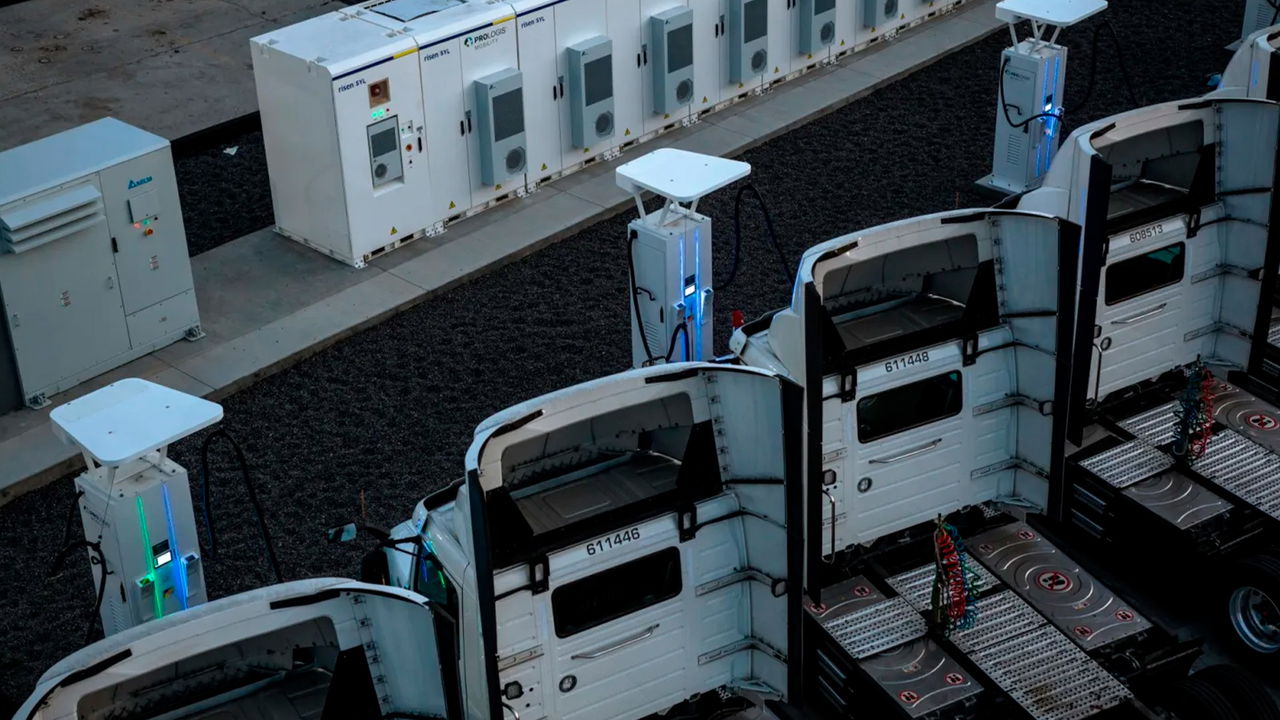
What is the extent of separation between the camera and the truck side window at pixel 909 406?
990 cm

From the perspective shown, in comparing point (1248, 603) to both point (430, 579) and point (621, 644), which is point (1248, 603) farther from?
point (430, 579)

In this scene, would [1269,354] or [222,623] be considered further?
[1269,354]

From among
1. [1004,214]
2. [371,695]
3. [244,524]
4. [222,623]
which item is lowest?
[244,524]

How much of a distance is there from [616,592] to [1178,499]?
14.2 ft

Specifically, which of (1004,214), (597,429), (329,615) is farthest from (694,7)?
(329,615)

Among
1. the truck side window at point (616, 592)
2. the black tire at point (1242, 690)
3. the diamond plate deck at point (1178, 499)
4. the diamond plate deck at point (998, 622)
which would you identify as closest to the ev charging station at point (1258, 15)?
the diamond plate deck at point (1178, 499)

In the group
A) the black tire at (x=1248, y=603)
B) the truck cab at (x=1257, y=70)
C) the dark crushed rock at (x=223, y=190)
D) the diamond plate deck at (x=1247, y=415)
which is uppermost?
the truck cab at (x=1257, y=70)

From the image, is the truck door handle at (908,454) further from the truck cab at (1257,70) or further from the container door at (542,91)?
the container door at (542,91)

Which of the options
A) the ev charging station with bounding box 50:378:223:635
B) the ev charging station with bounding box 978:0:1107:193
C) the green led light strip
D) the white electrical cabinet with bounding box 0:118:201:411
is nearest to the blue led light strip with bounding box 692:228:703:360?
the ev charging station with bounding box 50:378:223:635

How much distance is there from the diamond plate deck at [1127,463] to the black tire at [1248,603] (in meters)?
0.95

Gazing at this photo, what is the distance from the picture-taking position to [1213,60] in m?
18.9

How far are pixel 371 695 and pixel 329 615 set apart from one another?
0.48 m

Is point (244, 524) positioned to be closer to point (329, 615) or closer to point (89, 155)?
point (89, 155)

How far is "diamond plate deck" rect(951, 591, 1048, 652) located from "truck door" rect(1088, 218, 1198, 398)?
2029 mm
